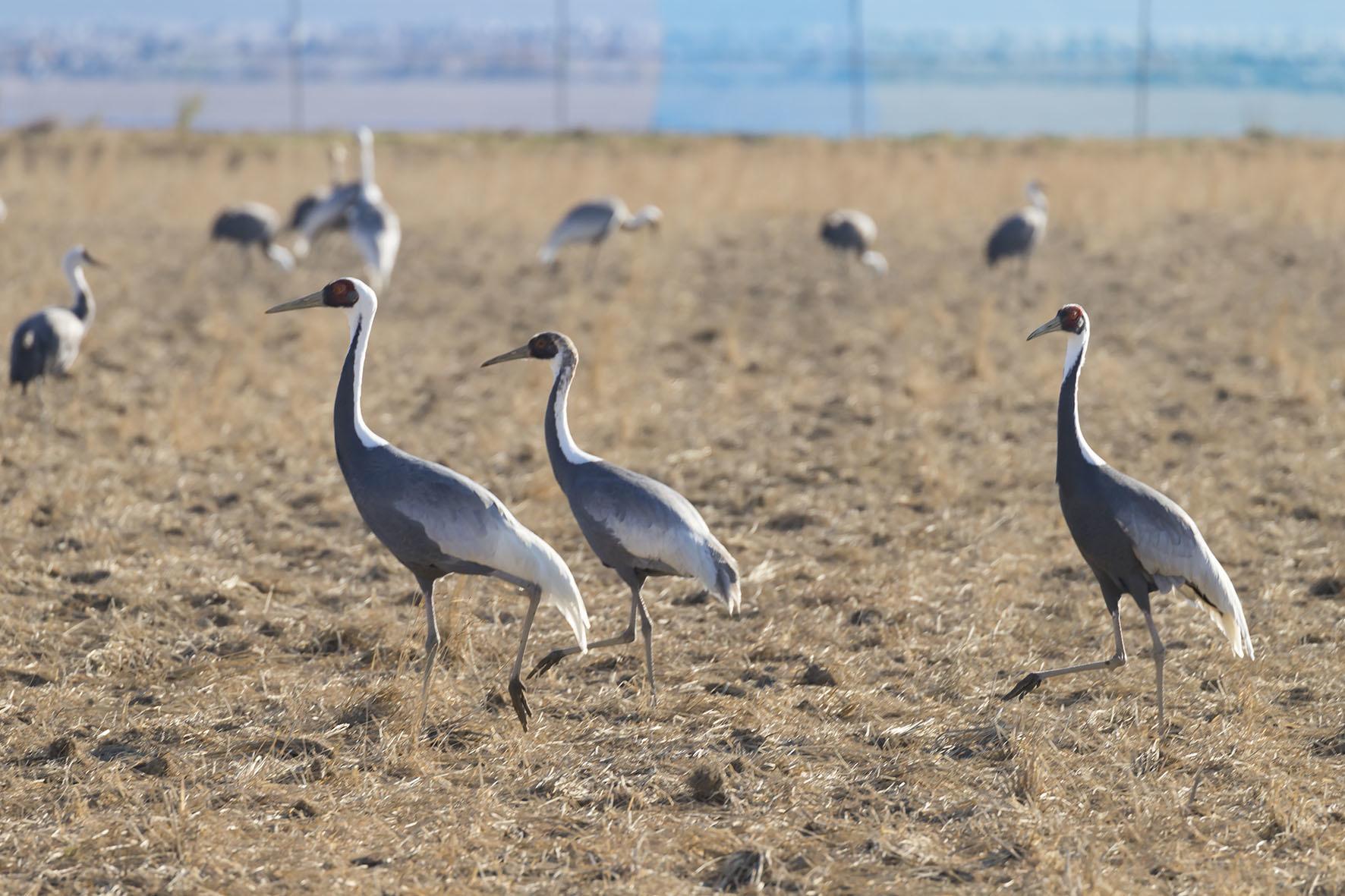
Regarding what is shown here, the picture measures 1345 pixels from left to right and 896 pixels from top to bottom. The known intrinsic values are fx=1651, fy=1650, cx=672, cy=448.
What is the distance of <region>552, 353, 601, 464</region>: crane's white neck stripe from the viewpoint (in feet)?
17.6

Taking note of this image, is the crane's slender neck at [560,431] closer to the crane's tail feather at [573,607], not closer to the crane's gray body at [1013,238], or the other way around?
the crane's tail feather at [573,607]

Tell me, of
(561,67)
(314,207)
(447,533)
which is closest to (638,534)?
(447,533)

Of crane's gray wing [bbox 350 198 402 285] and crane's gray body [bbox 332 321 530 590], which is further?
crane's gray wing [bbox 350 198 402 285]

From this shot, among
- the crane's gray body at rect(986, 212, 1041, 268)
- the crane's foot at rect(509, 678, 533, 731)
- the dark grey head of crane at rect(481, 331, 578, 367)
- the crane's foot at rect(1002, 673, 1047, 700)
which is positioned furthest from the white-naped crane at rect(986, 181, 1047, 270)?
the crane's foot at rect(509, 678, 533, 731)

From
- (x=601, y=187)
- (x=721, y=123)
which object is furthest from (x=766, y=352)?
(x=721, y=123)

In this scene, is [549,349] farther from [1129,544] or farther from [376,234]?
[376,234]

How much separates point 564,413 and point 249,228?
33.2ft

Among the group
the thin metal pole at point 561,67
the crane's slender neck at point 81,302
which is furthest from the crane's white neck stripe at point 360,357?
the thin metal pole at point 561,67

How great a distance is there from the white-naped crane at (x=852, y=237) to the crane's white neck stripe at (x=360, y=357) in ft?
31.4

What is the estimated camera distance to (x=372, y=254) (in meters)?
13.2

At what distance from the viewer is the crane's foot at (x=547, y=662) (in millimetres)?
5160

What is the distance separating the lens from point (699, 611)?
6.12 metres

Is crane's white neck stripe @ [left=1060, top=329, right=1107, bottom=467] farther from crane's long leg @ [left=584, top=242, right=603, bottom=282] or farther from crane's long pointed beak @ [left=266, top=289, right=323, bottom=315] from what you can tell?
crane's long leg @ [left=584, top=242, right=603, bottom=282]

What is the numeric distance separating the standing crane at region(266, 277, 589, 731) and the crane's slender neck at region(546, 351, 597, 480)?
424 mm
